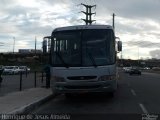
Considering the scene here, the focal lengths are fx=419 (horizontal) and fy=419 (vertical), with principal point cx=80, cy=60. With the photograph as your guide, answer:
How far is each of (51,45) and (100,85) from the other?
2.86 m

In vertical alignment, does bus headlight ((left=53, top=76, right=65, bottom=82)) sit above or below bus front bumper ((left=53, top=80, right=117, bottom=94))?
above

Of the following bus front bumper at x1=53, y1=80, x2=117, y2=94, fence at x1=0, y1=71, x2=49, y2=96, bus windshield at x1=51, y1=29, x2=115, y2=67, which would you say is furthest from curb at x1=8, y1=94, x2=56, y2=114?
fence at x1=0, y1=71, x2=49, y2=96

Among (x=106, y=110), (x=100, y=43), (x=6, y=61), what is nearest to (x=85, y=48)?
(x=100, y=43)

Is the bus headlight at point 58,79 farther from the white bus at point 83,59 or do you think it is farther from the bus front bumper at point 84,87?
the bus front bumper at point 84,87

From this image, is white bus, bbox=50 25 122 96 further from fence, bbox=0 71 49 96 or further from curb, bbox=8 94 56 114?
fence, bbox=0 71 49 96

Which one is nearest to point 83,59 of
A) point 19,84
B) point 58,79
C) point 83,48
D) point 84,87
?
point 83,48

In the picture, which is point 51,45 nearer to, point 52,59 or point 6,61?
point 52,59

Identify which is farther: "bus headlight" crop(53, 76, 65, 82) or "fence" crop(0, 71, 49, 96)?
"fence" crop(0, 71, 49, 96)

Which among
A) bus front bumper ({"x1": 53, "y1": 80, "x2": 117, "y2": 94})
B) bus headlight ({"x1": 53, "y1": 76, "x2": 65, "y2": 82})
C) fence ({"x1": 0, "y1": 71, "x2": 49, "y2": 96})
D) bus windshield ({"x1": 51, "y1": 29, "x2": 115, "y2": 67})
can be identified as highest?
bus windshield ({"x1": 51, "y1": 29, "x2": 115, "y2": 67})

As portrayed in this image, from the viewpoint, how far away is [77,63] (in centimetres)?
1744

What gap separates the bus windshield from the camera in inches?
689

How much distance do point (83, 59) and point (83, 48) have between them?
508mm

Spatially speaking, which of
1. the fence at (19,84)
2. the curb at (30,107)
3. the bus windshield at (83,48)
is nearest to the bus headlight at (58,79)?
the bus windshield at (83,48)

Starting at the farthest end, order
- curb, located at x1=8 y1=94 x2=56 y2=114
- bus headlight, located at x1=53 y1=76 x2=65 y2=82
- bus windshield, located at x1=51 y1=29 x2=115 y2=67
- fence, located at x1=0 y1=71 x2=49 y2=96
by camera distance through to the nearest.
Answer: fence, located at x1=0 y1=71 x2=49 y2=96, bus windshield, located at x1=51 y1=29 x2=115 y2=67, bus headlight, located at x1=53 y1=76 x2=65 y2=82, curb, located at x1=8 y1=94 x2=56 y2=114
